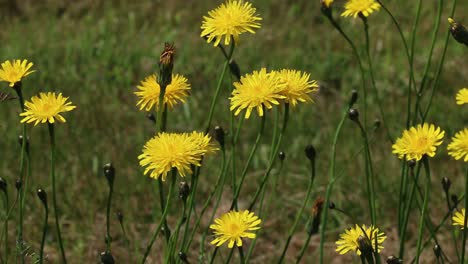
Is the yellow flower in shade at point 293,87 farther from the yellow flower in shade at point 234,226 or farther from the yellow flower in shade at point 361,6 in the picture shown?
the yellow flower in shade at point 361,6

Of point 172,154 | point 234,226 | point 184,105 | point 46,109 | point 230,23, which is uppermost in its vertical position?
point 184,105

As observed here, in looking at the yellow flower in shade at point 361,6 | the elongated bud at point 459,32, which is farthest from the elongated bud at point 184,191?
the yellow flower in shade at point 361,6

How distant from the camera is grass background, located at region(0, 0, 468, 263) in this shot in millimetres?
2869

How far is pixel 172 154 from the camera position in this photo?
4.58ft

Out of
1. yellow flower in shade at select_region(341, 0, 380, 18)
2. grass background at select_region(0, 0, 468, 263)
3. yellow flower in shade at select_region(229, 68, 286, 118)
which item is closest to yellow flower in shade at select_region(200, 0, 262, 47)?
yellow flower in shade at select_region(229, 68, 286, 118)

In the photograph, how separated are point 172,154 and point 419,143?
0.48 meters

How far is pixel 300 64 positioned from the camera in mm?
4055

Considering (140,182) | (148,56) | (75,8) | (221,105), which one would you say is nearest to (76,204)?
(140,182)

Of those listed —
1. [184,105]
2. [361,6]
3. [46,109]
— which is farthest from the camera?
[184,105]

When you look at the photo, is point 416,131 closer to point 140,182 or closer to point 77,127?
point 140,182

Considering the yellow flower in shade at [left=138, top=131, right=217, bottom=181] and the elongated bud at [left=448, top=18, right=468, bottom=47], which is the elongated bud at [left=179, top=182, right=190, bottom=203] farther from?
the elongated bud at [left=448, top=18, right=468, bottom=47]

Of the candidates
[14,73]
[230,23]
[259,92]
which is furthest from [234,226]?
[14,73]

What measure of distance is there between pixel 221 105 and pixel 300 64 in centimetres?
57

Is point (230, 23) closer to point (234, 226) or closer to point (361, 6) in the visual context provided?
point (234, 226)
